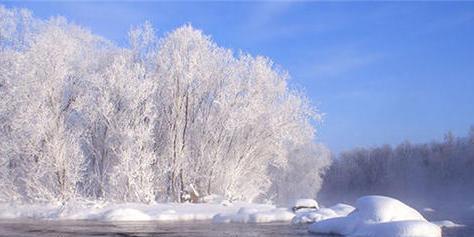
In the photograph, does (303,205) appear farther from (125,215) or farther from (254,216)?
(125,215)

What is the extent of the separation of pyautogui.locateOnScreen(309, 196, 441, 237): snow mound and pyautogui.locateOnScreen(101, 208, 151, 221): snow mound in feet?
40.5

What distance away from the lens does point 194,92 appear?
4659cm

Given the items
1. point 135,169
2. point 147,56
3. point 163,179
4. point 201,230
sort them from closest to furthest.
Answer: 1. point 201,230
2. point 135,169
3. point 163,179
4. point 147,56

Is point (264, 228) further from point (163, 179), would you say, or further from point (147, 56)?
point (147, 56)

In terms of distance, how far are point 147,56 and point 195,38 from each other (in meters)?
4.72

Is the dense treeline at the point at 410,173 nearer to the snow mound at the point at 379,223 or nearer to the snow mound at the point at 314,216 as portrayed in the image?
the snow mound at the point at 314,216

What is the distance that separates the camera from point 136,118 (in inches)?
1688

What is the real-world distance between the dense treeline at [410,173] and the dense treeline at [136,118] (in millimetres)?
41345

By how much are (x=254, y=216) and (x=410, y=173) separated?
6524cm

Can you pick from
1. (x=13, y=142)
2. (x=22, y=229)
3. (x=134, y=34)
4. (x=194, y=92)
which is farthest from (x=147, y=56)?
(x=22, y=229)

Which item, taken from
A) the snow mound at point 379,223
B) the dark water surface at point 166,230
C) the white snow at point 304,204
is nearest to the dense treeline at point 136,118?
the white snow at point 304,204

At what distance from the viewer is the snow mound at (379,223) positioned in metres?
21.7

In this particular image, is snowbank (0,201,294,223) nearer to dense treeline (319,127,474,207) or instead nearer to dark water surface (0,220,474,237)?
dark water surface (0,220,474,237)

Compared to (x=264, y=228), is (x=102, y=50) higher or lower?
higher
